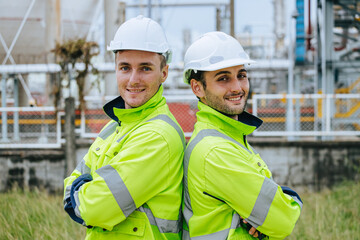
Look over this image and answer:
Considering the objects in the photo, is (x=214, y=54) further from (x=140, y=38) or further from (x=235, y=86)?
(x=140, y=38)

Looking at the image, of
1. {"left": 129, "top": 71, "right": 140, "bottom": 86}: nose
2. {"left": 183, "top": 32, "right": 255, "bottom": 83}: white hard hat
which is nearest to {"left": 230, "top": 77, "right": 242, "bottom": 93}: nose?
{"left": 183, "top": 32, "right": 255, "bottom": 83}: white hard hat

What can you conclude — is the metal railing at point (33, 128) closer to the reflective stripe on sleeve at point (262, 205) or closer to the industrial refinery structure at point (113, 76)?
the industrial refinery structure at point (113, 76)

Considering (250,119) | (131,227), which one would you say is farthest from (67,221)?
(250,119)

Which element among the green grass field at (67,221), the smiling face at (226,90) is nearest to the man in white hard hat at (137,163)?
the smiling face at (226,90)

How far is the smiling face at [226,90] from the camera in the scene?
2.30m

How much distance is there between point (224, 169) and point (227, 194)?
127 millimetres

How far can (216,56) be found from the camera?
2283 millimetres

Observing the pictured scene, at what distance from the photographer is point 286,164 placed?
8438 millimetres

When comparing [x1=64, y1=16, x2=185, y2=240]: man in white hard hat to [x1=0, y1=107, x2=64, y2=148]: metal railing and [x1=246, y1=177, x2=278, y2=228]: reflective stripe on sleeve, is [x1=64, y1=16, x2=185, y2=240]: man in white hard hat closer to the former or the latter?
→ [x1=246, y1=177, x2=278, y2=228]: reflective stripe on sleeve

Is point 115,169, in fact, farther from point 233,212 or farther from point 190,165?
point 233,212

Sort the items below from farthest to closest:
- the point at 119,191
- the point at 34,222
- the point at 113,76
Result: 1. the point at 113,76
2. the point at 34,222
3. the point at 119,191

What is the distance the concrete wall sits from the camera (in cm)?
830

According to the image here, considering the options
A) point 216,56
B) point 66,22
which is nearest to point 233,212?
point 216,56

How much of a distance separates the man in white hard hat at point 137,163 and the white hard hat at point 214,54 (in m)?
0.18
